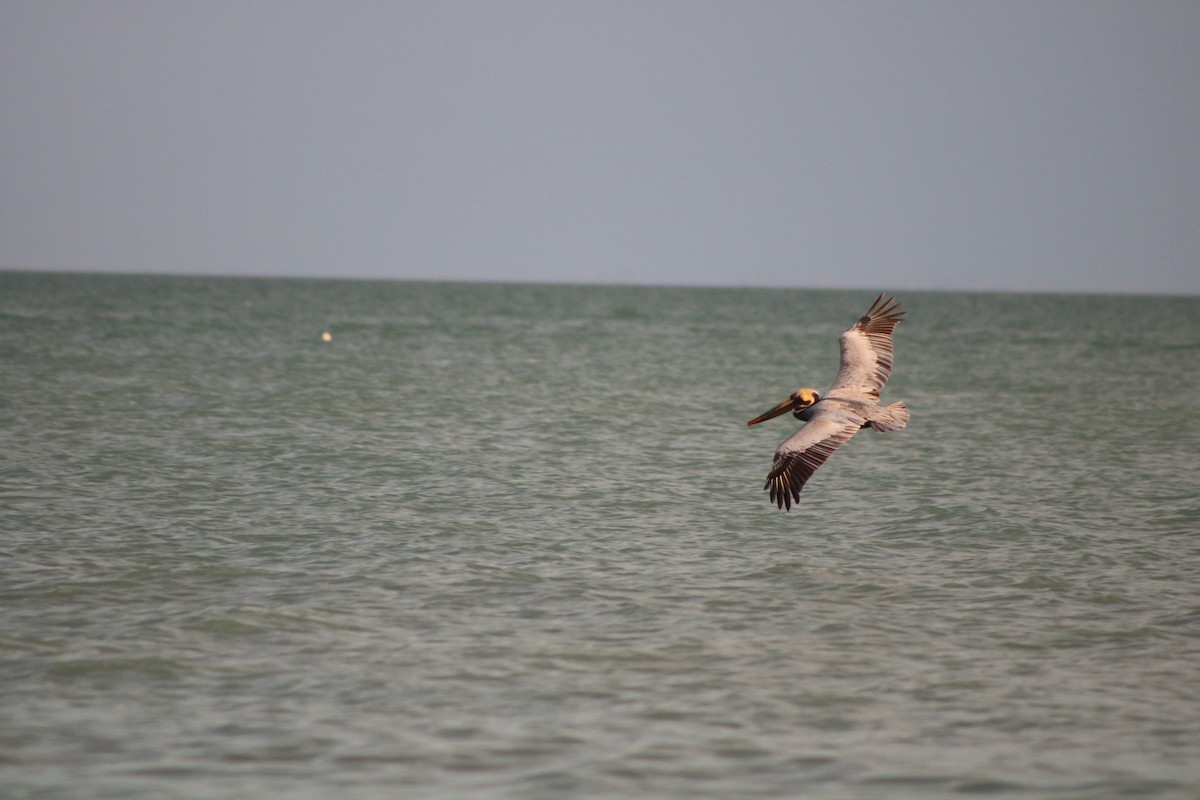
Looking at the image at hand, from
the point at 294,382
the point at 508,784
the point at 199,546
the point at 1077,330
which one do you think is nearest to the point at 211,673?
the point at 508,784

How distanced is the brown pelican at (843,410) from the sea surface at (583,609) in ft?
3.40

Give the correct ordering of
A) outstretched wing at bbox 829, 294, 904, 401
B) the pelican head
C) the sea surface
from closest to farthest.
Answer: the sea surface, the pelican head, outstretched wing at bbox 829, 294, 904, 401

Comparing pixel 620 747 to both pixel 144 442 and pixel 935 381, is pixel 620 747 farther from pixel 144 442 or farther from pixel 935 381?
pixel 935 381

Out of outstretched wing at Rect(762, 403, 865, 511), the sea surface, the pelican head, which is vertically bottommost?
the sea surface

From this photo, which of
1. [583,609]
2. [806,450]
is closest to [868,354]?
[806,450]

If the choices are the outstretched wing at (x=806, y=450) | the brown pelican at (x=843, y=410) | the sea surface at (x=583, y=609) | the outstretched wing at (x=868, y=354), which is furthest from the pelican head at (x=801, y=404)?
the sea surface at (x=583, y=609)

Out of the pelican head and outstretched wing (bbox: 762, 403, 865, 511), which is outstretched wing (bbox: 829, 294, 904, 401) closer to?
the pelican head

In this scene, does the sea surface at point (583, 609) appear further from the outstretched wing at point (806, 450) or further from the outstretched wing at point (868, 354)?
the outstretched wing at point (868, 354)

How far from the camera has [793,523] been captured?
565 inches

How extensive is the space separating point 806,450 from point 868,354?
2.89 metres

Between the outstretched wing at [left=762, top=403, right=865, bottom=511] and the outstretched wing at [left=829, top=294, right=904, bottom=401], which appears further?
the outstretched wing at [left=829, top=294, right=904, bottom=401]

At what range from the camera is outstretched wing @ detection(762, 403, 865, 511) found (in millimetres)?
11039

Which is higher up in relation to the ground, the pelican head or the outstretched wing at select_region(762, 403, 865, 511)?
the pelican head

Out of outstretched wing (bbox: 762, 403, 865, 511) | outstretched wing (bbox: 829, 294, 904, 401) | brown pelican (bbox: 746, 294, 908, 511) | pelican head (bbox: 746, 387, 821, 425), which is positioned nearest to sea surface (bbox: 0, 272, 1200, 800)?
outstretched wing (bbox: 762, 403, 865, 511)
